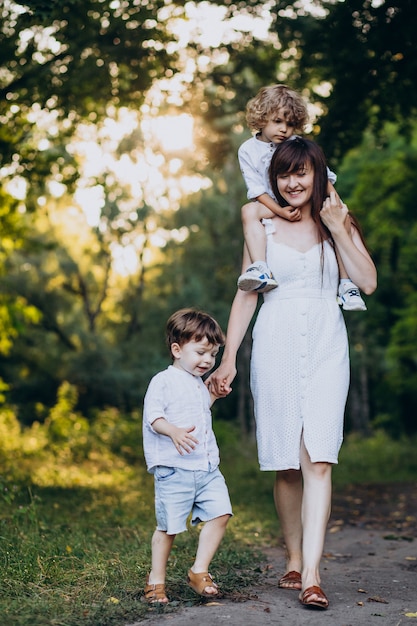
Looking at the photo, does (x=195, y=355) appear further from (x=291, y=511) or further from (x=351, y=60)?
(x=351, y=60)

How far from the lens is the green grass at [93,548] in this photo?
13.5ft

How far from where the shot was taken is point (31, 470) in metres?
12.4

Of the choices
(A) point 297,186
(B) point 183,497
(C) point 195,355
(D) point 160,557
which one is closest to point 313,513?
(B) point 183,497

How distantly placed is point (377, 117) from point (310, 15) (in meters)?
2.37

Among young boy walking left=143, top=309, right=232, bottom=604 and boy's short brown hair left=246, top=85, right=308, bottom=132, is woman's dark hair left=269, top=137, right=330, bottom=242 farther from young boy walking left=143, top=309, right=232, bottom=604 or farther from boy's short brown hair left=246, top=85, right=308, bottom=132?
young boy walking left=143, top=309, right=232, bottom=604

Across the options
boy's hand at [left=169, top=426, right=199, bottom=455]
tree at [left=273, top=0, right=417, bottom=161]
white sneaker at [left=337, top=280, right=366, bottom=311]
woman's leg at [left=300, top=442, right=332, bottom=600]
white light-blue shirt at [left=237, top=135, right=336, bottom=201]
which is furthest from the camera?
tree at [left=273, top=0, right=417, bottom=161]

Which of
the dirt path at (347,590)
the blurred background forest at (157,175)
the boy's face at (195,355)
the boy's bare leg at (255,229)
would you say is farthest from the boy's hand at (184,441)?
the blurred background forest at (157,175)

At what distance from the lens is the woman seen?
4.70 m

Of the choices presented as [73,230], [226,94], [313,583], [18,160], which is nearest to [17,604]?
[313,583]

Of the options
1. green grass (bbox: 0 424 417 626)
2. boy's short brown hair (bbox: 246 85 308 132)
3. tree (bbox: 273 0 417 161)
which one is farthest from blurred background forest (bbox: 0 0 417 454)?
green grass (bbox: 0 424 417 626)

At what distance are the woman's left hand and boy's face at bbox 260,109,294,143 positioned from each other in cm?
46

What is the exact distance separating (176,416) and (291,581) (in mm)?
1295

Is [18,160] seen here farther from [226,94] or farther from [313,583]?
[313,583]

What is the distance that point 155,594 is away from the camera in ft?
14.4
